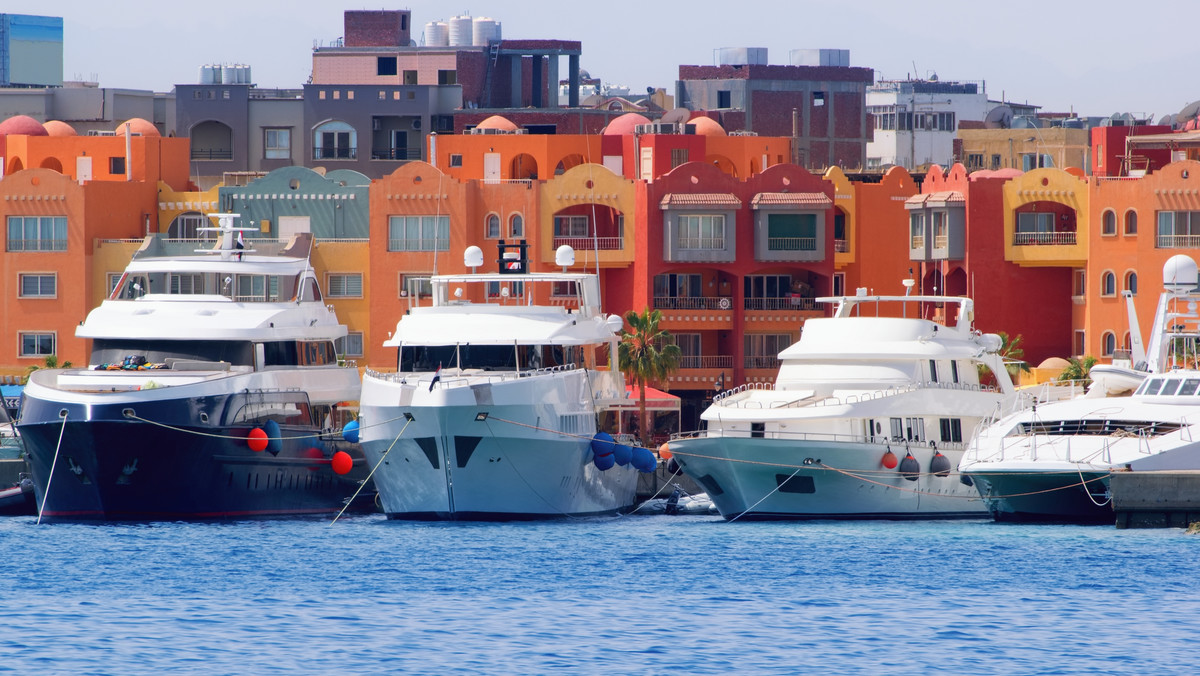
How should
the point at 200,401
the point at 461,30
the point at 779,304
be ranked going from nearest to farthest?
the point at 200,401
the point at 779,304
the point at 461,30

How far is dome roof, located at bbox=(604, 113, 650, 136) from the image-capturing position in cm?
8878

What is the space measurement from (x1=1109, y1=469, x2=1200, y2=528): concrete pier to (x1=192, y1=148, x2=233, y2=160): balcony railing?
56355 millimetres

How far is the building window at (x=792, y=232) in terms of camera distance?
75500mm

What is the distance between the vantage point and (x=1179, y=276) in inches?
2242

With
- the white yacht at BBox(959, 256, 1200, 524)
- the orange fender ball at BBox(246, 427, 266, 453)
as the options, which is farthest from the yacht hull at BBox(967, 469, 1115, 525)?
the orange fender ball at BBox(246, 427, 266, 453)

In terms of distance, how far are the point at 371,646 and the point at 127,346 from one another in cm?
1887

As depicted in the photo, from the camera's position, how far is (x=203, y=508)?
51.3 meters

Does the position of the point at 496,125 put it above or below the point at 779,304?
above

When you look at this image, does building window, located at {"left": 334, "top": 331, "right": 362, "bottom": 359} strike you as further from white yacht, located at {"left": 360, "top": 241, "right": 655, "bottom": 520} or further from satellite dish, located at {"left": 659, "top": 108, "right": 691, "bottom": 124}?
satellite dish, located at {"left": 659, "top": 108, "right": 691, "bottom": 124}

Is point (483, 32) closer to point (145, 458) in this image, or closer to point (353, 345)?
point (353, 345)

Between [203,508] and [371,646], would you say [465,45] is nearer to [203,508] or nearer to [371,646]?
[203,508]

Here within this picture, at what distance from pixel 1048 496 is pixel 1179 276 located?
9.75 m

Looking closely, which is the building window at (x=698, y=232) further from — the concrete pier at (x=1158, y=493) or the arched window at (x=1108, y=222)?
the concrete pier at (x=1158, y=493)

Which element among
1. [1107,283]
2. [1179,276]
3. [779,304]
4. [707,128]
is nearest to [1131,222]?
[1107,283]
